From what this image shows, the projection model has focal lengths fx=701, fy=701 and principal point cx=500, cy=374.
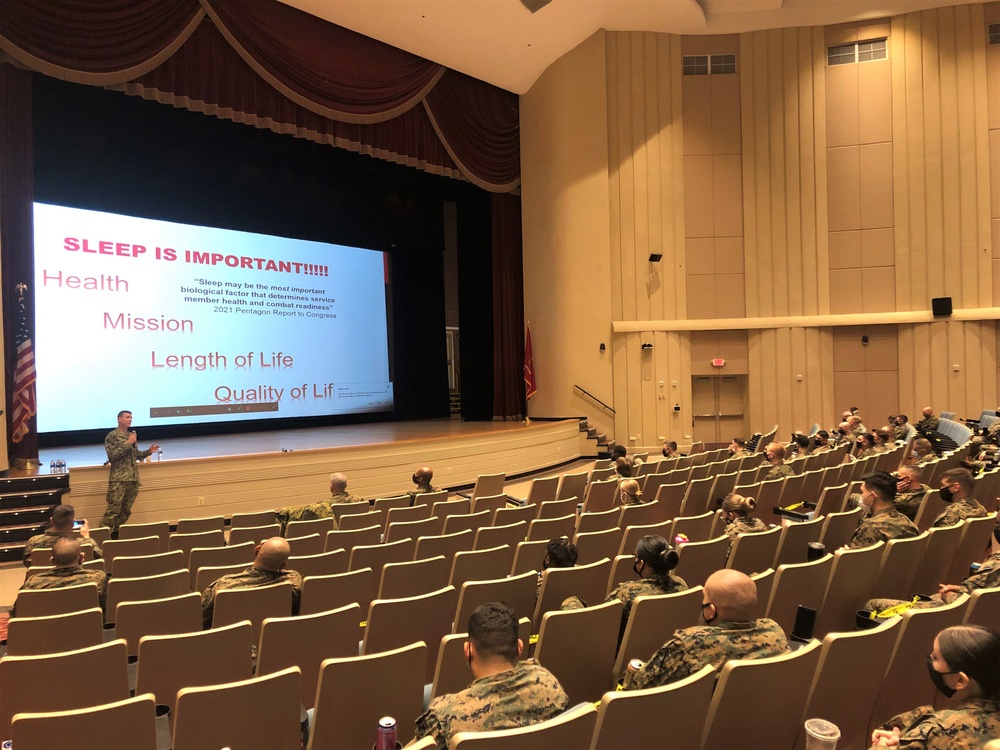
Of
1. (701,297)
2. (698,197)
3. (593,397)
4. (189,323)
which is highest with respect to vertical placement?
(698,197)

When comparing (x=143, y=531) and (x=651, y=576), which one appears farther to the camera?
(x=143, y=531)

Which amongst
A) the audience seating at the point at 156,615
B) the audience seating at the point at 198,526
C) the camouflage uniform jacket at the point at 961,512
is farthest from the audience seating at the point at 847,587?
the audience seating at the point at 198,526

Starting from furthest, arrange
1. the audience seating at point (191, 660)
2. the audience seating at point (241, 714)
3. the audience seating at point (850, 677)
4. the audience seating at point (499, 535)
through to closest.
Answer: the audience seating at point (499, 535), the audience seating at point (191, 660), the audience seating at point (850, 677), the audience seating at point (241, 714)

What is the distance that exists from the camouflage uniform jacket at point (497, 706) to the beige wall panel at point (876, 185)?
56.6ft

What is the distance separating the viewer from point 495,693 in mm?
2039

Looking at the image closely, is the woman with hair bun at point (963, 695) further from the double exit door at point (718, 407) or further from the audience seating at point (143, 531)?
the double exit door at point (718, 407)

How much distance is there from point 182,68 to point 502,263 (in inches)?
329

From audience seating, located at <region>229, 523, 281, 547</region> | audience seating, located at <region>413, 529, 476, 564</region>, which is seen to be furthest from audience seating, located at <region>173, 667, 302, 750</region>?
audience seating, located at <region>229, 523, 281, 547</region>

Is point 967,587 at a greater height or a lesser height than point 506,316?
lesser

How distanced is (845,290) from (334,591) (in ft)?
52.6

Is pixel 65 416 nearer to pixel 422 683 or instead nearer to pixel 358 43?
pixel 358 43

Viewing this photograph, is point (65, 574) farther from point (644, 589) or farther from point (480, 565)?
point (644, 589)

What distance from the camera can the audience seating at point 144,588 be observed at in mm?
3951

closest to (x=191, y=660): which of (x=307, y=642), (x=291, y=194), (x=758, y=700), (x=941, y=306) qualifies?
(x=307, y=642)
